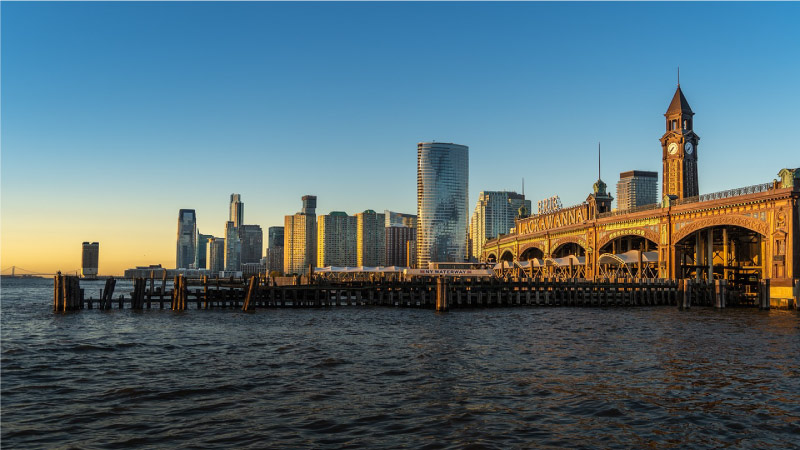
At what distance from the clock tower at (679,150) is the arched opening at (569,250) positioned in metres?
19.1

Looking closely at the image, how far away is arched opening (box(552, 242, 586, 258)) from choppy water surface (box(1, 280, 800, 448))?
2784 inches

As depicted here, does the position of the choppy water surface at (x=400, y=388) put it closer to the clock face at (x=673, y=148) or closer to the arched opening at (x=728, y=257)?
the arched opening at (x=728, y=257)

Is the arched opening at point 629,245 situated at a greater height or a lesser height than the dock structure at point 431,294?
greater

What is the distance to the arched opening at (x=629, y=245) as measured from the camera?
9431 centimetres

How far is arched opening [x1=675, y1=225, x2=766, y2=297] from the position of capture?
77250 millimetres

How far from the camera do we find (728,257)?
260 feet

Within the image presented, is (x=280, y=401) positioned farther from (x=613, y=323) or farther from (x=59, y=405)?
(x=613, y=323)

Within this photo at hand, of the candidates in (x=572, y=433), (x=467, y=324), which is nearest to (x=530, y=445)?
(x=572, y=433)

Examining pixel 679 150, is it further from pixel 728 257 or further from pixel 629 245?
pixel 728 257

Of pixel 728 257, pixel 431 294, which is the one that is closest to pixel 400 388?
pixel 431 294

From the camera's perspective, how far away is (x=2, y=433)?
1692cm

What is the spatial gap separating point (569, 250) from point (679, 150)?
1127 inches

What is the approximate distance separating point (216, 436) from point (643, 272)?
81438 millimetres

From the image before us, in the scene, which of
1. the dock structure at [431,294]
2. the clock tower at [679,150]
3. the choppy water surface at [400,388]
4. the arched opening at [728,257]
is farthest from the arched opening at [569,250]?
the choppy water surface at [400,388]
